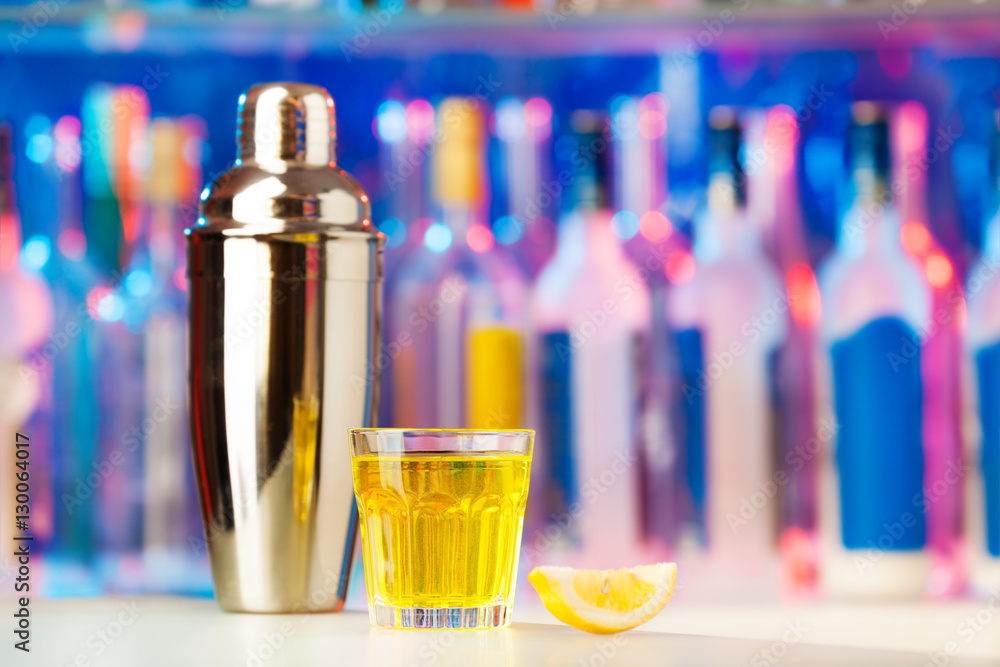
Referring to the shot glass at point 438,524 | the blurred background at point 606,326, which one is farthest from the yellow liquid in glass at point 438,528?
the blurred background at point 606,326

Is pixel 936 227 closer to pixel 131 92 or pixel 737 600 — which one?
pixel 737 600

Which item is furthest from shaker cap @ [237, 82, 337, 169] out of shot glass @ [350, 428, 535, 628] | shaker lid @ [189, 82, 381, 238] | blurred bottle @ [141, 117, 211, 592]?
blurred bottle @ [141, 117, 211, 592]

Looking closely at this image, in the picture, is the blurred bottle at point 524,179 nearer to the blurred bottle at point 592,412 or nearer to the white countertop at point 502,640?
the blurred bottle at point 592,412

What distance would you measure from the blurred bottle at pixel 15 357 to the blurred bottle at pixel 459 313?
11.7 inches

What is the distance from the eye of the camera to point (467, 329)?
110 cm

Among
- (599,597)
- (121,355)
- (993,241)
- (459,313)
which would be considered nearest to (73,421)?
(121,355)

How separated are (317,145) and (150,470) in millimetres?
405

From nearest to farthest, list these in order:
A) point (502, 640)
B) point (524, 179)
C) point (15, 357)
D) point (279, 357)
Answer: point (502, 640) < point (279, 357) < point (15, 357) < point (524, 179)

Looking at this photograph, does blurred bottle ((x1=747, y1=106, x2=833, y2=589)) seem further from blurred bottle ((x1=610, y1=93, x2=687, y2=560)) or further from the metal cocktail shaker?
the metal cocktail shaker

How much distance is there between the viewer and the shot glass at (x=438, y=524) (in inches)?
27.9

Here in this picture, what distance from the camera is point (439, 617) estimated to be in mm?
704

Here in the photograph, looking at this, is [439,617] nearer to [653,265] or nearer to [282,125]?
[282,125]

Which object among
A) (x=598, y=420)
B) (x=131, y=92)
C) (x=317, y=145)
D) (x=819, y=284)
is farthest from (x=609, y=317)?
(x=131, y=92)

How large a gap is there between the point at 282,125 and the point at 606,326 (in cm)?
37
